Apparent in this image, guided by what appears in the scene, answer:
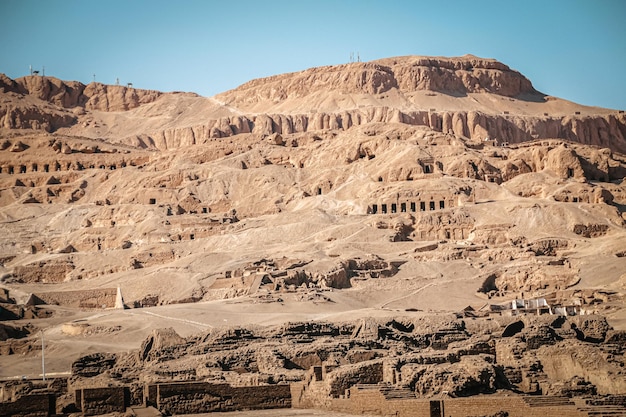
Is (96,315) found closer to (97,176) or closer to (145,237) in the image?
(145,237)

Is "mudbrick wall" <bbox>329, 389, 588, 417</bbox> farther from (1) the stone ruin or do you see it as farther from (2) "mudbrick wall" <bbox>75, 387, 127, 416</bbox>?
(2) "mudbrick wall" <bbox>75, 387, 127, 416</bbox>

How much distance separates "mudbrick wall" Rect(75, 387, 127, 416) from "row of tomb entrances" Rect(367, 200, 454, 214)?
5822 cm

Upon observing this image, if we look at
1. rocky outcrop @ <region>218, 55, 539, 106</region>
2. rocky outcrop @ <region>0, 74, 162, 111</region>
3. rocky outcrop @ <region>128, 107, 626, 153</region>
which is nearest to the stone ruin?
rocky outcrop @ <region>128, 107, 626, 153</region>

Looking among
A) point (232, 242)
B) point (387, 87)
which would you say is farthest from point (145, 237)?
point (387, 87)

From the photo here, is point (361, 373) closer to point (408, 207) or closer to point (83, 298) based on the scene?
point (83, 298)

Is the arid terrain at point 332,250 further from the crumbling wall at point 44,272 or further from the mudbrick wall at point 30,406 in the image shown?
the mudbrick wall at point 30,406

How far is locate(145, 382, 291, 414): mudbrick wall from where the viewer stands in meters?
28.3

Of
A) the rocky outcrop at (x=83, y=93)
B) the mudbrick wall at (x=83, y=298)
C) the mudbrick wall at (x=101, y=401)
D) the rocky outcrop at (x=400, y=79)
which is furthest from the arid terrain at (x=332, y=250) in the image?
the rocky outcrop at (x=83, y=93)

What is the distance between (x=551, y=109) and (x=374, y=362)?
404 ft

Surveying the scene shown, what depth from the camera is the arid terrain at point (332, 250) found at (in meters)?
33.5

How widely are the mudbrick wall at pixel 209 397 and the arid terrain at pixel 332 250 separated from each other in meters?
0.29

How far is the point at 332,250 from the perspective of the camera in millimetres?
76250

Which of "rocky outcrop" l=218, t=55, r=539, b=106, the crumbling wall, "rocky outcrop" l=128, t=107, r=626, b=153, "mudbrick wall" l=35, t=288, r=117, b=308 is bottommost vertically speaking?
"mudbrick wall" l=35, t=288, r=117, b=308

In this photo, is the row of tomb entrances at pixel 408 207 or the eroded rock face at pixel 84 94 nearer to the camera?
the row of tomb entrances at pixel 408 207
